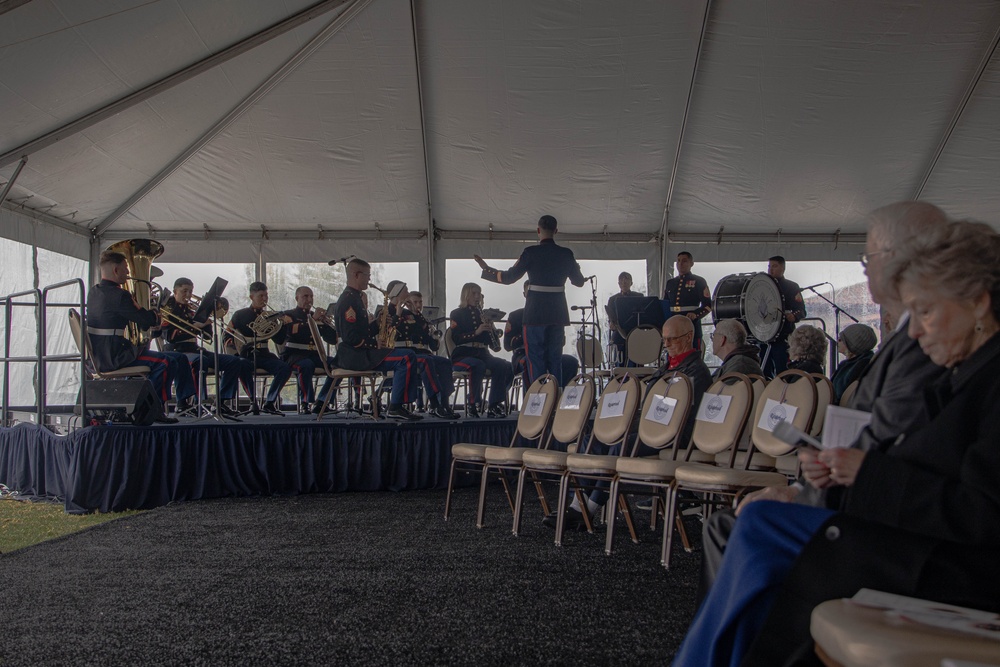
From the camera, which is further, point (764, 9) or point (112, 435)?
point (764, 9)

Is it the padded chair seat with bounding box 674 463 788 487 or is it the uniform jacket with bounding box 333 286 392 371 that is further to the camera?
the uniform jacket with bounding box 333 286 392 371

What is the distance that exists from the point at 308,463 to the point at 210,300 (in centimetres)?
198

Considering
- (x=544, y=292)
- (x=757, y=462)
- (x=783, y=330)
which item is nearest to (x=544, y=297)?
(x=544, y=292)

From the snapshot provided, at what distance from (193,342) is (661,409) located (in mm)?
5276

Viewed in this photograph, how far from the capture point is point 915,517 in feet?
4.34

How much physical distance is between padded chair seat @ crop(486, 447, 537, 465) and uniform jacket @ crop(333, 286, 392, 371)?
7.29 ft

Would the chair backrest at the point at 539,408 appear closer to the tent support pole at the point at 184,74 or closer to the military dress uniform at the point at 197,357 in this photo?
the military dress uniform at the point at 197,357

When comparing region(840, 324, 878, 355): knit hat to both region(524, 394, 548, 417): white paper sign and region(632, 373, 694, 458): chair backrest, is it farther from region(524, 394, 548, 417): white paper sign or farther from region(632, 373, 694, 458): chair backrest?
region(524, 394, 548, 417): white paper sign

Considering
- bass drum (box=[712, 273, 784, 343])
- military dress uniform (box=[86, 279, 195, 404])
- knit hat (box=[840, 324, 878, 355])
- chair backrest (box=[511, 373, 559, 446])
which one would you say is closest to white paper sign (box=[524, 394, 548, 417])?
chair backrest (box=[511, 373, 559, 446])

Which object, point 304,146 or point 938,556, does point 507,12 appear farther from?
point 938,556

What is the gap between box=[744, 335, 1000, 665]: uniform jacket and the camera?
4.15 ft

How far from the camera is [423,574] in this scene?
3203 mm

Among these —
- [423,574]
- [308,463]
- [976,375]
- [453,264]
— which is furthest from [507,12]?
[976,375]

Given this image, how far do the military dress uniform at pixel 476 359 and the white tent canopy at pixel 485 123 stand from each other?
230 centimetres
